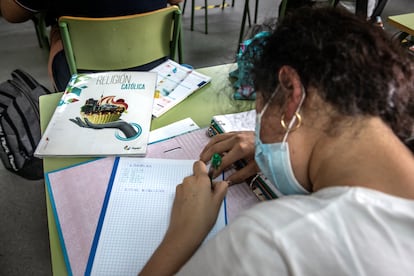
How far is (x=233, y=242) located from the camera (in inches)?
17.4

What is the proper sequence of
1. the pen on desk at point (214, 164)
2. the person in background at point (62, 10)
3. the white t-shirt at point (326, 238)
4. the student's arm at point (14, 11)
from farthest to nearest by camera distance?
the student's arm at point (14, 11)
the person in background at point (62, 10)
the pen on desk at point (214, 164)
the white t-shirt at point (326, 238)

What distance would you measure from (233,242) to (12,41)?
3.38m

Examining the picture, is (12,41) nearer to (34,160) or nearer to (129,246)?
(34,160)

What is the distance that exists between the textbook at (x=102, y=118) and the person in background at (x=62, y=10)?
0.42m

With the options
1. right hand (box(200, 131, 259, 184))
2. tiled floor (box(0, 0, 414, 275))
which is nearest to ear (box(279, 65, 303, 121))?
right hand (box(200, 131, 259, 184))

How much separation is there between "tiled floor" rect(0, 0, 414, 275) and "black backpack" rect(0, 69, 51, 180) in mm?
147

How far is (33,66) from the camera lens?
2697 millimetres

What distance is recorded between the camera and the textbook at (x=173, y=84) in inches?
42.7

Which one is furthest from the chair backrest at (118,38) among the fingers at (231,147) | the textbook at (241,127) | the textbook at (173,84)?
the fingers at (231,147)

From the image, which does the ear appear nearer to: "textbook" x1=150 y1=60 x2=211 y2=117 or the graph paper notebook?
the graph paper notebook

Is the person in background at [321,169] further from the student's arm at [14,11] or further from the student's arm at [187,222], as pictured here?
the student's arm at [14,11]

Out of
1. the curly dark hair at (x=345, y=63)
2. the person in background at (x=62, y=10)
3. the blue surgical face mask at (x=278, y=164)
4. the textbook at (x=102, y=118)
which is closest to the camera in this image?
the curly dark hair at (x=345, y=63)

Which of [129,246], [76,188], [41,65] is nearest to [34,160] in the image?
[76,188]

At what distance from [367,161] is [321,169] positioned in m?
0.08
